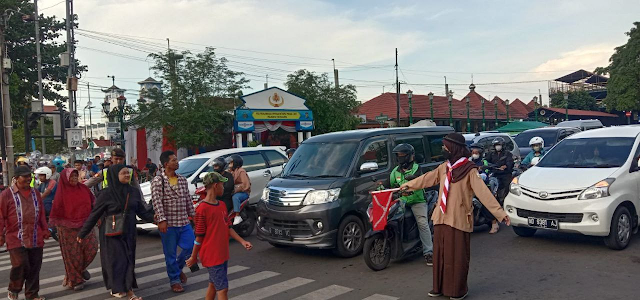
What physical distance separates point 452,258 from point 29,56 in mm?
36246

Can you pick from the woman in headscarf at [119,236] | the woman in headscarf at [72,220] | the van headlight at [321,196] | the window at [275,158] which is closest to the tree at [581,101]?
the window at [275,158]

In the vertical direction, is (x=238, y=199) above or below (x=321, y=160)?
below

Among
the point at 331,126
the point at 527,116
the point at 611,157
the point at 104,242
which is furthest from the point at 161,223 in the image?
the point at 527,116

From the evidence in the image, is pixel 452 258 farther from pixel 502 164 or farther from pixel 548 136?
pixel 548 136

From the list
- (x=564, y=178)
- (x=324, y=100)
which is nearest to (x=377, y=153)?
(x=564, y=178)

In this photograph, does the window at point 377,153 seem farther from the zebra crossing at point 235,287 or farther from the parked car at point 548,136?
the parked car at point 548,136

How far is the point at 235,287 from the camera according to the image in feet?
22.1

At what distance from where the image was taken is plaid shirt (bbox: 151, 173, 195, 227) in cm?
644

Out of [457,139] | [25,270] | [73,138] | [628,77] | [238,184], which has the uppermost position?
[628,77]

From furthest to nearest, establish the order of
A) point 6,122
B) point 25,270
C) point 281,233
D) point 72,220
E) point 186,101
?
point 186,101 → point 6,122 → point 281,233 → point 72,220 → point 25,270

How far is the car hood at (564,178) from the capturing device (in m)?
7.64

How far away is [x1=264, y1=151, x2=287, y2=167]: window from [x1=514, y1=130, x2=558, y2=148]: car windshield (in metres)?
9.05

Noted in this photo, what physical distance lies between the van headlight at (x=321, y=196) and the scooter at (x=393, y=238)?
81 centimetres

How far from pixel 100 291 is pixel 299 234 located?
2.81m
